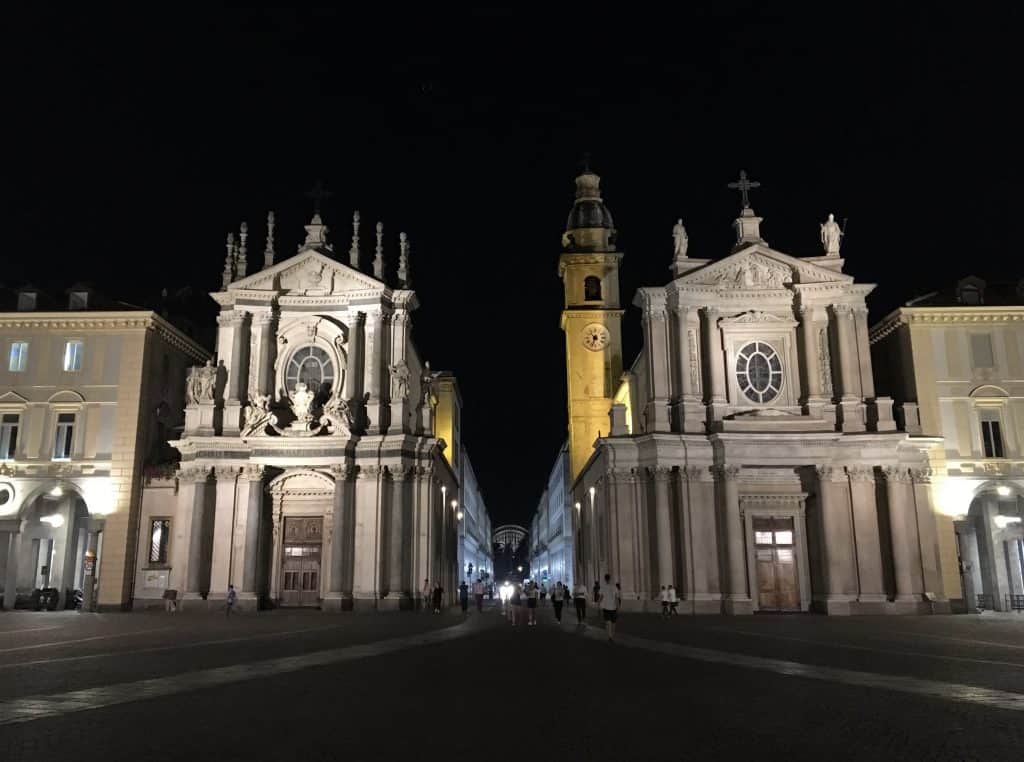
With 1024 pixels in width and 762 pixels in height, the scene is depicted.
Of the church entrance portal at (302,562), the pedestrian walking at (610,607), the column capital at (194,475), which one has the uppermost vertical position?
the column capital at (194,475)

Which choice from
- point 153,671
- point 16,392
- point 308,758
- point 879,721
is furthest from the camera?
point 16,392

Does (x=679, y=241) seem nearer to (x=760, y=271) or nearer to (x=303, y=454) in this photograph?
(x=760, y=271)

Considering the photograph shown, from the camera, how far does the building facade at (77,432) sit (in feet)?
143

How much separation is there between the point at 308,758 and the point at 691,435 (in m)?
35.8

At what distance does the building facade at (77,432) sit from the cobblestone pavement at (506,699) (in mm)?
21855

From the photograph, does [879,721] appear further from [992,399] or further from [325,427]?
[992,399]

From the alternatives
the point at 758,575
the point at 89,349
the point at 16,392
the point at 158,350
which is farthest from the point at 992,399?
the point at 16,392

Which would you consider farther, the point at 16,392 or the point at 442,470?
the point at 442,470

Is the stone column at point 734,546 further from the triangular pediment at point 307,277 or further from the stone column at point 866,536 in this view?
the triangular pediment at point 307,277

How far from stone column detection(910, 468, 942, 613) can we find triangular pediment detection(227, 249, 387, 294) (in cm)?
2911

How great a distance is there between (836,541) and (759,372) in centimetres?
906

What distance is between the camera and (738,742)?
8328 mm

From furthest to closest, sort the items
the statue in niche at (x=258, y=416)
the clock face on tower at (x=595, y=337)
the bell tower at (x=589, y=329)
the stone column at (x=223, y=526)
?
the clock face on tower at (x=595, y=337), the bell tower at (x=589, y=329), the statue in niche at (x=258, y=416), the stone column at (x=223, y=526)

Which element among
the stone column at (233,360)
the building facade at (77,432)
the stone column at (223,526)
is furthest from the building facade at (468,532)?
the building facade at (77,432)
